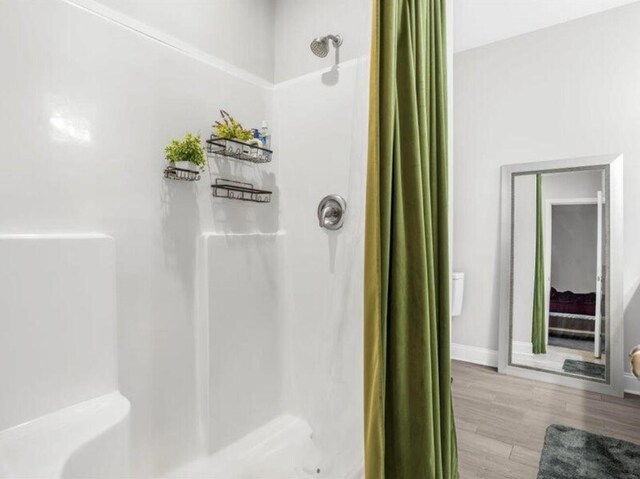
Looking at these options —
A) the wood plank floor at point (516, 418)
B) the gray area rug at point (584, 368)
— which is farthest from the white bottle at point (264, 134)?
the gray area rug at point (584, 368)

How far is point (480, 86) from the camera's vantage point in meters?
3.15

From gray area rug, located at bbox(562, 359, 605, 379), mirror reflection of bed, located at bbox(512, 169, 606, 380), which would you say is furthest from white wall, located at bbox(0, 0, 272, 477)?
gray area rug, located at bbox(562, 359, 605, 379)

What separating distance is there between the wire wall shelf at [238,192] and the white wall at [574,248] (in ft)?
7.43

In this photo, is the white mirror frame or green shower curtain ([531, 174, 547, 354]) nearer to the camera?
the white mirror frame

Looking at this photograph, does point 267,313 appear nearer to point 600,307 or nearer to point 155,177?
point 155,177

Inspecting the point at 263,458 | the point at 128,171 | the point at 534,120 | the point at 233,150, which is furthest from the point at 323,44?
the point at 534,120

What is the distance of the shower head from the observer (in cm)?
165

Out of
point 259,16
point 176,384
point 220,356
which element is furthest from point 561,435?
point 259,16

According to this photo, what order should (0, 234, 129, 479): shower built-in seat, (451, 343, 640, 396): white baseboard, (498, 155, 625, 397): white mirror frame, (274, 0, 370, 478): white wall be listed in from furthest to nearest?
(451, 343, 640, 396): white baseboard
(498, 155, 625, 397): white mirror frame
(274, 0, 370, 478): white wall
(0, 234, 129, 479): shower built-in seat

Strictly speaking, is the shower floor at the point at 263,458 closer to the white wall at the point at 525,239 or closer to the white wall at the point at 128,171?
the white wall at the point at 128,171

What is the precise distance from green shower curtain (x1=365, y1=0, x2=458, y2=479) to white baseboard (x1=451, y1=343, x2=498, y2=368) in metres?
2.01

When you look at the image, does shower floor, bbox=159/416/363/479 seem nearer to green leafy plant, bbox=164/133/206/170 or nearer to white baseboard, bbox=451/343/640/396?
green leafy plant, bbox=164/133/206/170

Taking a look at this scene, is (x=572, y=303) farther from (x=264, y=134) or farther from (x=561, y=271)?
(x=264, y=134)

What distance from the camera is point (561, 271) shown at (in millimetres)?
2773
